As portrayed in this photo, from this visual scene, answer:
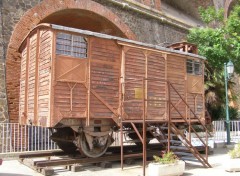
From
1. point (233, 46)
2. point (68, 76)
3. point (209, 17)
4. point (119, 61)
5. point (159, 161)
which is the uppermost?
point (209, 17)

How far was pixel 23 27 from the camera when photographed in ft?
46.6

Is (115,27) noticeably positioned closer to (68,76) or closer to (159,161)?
(68,76)

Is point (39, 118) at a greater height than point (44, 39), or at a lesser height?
lesser

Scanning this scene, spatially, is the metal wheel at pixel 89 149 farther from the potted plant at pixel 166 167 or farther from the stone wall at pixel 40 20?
the stone wall at pixel 40 20

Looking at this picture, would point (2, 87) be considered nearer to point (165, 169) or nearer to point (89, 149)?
point (89, 149)

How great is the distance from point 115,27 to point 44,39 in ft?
30.1

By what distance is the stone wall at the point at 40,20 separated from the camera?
13438mm

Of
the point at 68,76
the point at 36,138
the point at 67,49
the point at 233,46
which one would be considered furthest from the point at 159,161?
the point at 233,46

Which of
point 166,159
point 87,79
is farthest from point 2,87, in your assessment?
point 166,159

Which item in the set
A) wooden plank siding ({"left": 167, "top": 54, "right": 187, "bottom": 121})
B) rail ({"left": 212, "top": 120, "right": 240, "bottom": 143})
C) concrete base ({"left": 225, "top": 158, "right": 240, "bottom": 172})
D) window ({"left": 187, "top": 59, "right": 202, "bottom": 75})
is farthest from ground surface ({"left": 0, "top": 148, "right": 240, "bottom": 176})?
rail ({"left": 212, "top": 120, "right": 240, "bottom": 143})

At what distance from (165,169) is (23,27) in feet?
31.5

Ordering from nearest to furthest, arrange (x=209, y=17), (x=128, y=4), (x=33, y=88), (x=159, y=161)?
(x=159, y=161) < (x=33, y=88) < (x=128, y=4) < (x=209, y=17)

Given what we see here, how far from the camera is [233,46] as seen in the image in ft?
64.1

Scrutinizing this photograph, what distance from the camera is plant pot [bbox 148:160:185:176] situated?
816 cm
